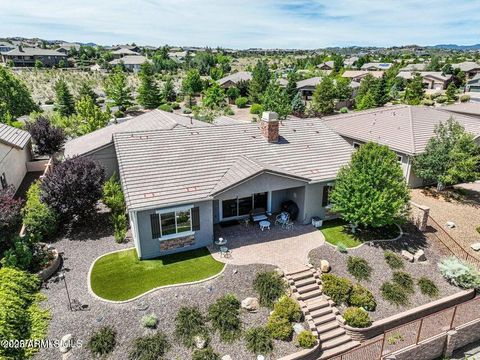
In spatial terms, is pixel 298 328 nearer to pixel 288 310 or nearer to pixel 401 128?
pixel 288 310

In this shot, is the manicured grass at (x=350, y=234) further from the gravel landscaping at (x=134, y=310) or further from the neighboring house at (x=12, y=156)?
the neighboring house at (x=12, y=156)

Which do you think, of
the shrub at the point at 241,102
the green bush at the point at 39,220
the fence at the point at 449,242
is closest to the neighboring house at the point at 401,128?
the fence at the point at 449,242

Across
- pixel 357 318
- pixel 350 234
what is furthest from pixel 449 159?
pixel 357 318

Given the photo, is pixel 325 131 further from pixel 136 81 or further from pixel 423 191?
pixel 136 81

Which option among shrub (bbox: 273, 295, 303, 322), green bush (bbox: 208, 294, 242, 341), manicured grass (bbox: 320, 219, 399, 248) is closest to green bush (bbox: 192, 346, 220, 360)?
green bush (bbox: 208, 294, 242, 341)

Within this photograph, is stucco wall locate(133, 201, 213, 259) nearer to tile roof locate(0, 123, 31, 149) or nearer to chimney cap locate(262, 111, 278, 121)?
chimney cap locate(262, 111, 278, 121)

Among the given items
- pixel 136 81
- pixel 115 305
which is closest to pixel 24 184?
pixel 115 305
